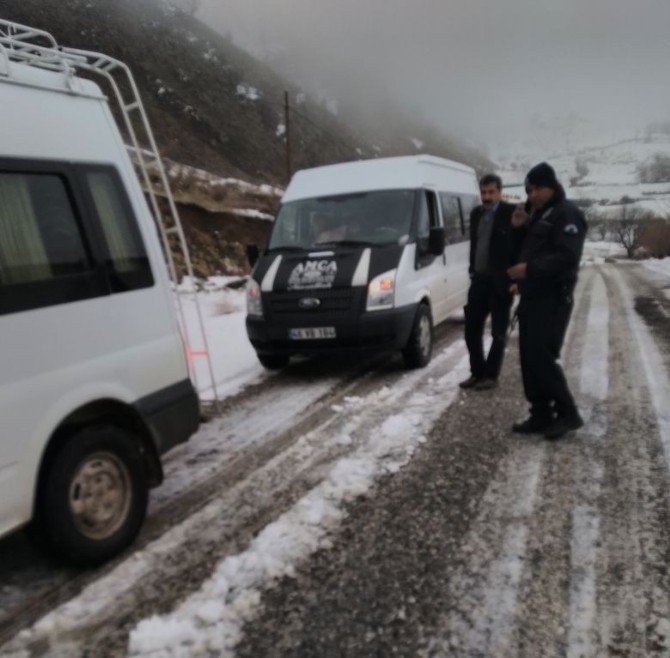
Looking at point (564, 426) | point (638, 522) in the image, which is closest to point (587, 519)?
point (638, 522)

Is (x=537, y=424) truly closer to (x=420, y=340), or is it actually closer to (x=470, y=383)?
(x=470, y=383)

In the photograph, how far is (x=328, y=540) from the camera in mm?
3227

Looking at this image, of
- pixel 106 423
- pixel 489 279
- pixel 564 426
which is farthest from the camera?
pixel 489 279

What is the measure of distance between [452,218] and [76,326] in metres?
6.43

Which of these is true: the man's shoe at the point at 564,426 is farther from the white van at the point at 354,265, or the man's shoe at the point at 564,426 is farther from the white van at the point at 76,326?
the white van at the point at 76,326

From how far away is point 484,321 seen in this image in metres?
6.09

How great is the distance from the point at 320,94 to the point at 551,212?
102344 millimetres

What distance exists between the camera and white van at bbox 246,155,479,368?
21.0 ft

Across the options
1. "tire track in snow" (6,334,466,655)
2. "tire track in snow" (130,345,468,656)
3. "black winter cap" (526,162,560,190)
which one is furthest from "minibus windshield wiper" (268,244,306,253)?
"black winter cap" (526,162,560,190)

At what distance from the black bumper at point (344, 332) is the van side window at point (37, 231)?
11.7 ft

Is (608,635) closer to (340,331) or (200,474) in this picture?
(200,474)

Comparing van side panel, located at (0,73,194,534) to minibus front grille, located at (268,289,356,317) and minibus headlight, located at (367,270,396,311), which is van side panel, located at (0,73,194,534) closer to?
minibus front grille, located at (268,289,356,317)

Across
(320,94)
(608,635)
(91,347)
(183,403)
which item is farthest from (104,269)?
(320,94)

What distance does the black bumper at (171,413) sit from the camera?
3.36 meters
